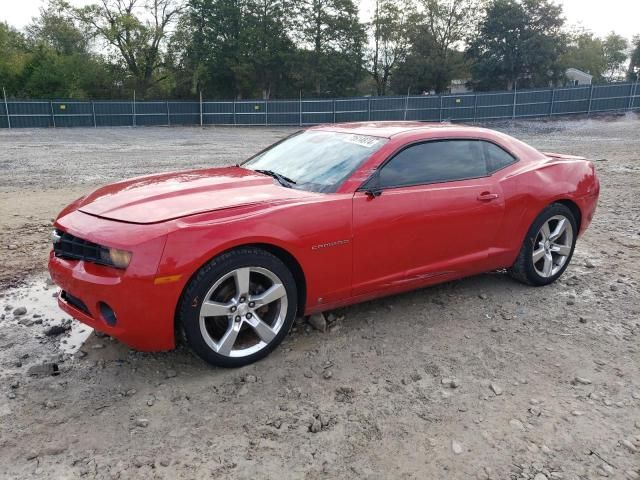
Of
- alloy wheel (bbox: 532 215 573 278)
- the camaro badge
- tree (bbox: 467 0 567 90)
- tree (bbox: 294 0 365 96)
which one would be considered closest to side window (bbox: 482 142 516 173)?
alloy wheel (bbox: 532 215 573 278)

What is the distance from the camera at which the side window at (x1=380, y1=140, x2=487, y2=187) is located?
12.8 ft

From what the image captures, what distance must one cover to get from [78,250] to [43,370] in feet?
2.65

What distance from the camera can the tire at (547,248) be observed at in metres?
4.65

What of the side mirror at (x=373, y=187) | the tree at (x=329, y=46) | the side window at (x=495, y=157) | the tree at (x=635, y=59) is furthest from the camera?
the tree at (x=635, y=59)

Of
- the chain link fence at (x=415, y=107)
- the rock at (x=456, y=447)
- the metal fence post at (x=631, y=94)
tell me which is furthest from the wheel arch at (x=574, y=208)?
the metal fence post at (x=631, y=94)

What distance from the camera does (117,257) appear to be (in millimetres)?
2979

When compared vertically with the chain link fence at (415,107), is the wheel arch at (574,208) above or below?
below

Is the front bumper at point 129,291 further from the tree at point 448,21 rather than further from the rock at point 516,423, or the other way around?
the tree at point 448,21

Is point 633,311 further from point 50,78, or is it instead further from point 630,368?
point 50,78

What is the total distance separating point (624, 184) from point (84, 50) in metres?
51.9

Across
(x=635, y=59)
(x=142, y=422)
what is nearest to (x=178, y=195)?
(x=142, y=422)

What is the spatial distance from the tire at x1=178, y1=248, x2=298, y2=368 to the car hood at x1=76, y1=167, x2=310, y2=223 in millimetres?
399

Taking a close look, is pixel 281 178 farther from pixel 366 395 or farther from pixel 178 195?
pixel 366 395

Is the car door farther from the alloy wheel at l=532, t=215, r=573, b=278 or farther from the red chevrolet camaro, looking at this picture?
the alloy wheel at l=532, t=215, r=573, b=278
